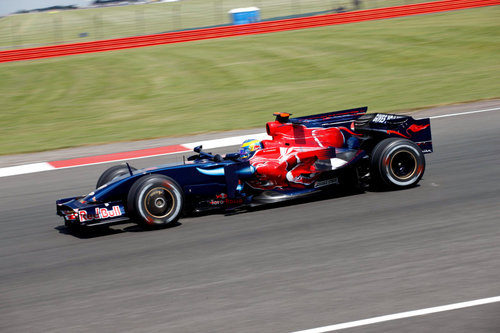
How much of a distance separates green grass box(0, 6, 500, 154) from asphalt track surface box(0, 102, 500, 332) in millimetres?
7013

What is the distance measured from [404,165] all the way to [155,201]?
10.7 ft

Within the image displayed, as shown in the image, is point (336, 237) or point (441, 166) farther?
point (441, 166)

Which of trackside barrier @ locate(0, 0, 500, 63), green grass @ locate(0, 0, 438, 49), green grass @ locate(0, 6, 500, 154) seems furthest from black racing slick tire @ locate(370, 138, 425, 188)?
green grass @ locate(0, 0, 438, 49)

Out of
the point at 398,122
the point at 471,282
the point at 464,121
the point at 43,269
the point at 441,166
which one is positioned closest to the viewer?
the point at 471,282

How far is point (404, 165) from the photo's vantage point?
8172 millimetres

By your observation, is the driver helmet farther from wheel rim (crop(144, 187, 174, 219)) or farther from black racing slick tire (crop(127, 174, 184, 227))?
wheel rim (crop(144, 187, 174, 219))

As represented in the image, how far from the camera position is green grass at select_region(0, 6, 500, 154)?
1564cm

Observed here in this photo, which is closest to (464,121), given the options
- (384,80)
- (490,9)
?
(384,80)

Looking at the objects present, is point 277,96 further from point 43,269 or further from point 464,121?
point 43,269

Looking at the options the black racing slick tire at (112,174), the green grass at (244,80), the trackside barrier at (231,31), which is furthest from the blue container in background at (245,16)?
the black racing slick tire at (112,174)

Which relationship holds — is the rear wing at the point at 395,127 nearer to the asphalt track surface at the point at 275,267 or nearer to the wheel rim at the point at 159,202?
the asphalt track surface at the point at 275,267

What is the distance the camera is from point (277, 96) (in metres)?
17.8

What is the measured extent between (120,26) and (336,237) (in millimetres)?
38059

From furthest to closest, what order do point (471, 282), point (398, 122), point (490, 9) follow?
point (490, 9), point (398, 122), point (471, 282)
